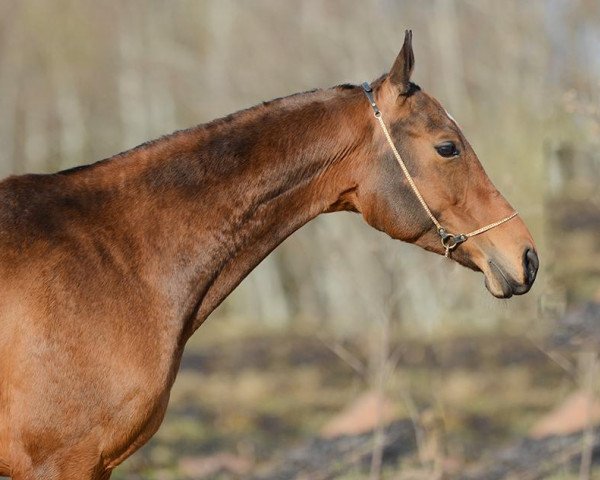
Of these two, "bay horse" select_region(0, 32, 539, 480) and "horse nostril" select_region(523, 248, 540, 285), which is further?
"horse nostril" select_region(523, 248, 540, 285)

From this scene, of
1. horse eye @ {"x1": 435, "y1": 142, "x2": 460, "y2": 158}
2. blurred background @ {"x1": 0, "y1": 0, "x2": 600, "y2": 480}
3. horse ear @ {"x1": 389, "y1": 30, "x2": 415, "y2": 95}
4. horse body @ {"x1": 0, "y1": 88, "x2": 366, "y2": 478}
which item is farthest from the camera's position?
blurred background @ {"x1": 0, "y1": 0, "x2": 600, "y2": 480}

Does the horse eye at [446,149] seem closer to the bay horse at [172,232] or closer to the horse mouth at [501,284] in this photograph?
the bay horse at [172,232]

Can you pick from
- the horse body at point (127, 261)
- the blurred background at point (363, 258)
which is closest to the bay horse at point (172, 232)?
the horse body at point (127, 261)

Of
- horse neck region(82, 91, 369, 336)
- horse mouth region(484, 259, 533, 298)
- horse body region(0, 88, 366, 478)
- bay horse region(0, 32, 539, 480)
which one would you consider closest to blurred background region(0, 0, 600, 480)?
horse mouth region(484, 259, 533, 298)

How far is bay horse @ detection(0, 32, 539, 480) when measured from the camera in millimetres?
4027

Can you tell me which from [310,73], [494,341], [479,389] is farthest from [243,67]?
[479,389]

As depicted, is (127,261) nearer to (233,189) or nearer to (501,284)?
(233,189)

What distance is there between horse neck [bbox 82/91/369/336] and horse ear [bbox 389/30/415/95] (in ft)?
0.71

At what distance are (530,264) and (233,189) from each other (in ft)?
4.91

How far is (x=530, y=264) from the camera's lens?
4.45 meters

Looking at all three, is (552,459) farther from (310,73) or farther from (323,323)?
(310,73)

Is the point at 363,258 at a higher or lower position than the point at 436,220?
lower

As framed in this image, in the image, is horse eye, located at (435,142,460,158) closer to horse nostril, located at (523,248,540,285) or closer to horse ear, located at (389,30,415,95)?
horse ear, located at (389,30,415,95)

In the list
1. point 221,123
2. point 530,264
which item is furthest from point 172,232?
point 530,264
